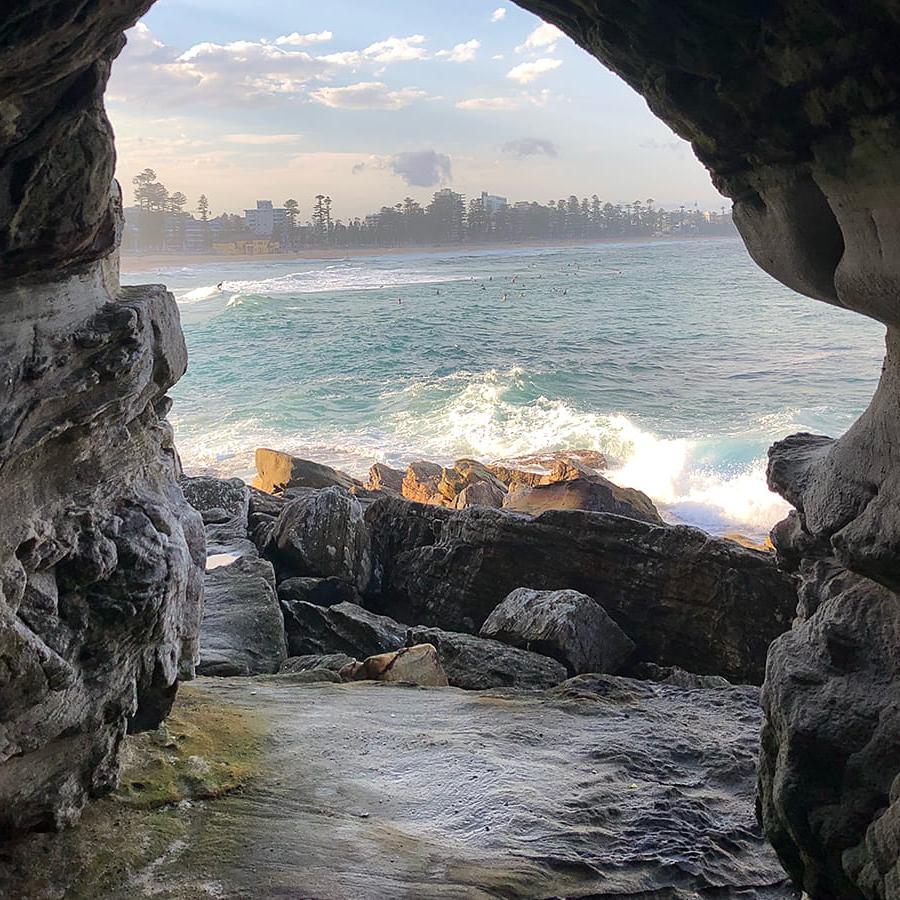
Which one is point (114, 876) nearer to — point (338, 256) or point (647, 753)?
point (647, 753)

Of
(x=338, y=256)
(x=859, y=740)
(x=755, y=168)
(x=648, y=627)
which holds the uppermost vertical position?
(x=338, y=256)

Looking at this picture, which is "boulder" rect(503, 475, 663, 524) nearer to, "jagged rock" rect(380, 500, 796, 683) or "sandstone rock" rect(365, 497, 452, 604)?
"sandstone rock" rect(365, 497, 452, 604)

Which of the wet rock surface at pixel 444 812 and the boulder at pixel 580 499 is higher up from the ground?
the wet rock surface at pixel 444 812

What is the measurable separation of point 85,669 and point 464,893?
1.94 m

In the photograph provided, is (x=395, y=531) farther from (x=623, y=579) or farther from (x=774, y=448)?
(x=774, y=448)

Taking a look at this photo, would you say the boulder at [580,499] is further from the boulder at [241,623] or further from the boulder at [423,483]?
the boulder at [241,623]

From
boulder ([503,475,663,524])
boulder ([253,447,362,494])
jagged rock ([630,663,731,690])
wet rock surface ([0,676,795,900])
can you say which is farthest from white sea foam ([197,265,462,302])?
wet rock surface ([0,676,795,900])

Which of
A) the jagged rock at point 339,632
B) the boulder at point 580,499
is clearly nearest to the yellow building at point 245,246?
the boulder at point 580,499

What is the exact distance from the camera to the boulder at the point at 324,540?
983cm

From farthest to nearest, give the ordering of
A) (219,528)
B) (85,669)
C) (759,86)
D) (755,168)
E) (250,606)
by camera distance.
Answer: (219,528), (250,606), (85,669), (755,168), (759,86)

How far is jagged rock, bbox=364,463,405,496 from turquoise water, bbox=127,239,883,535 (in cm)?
288

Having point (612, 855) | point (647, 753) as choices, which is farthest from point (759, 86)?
point (647, 753)

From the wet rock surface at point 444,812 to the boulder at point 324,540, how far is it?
12.0ft

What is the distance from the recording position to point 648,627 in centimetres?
841
